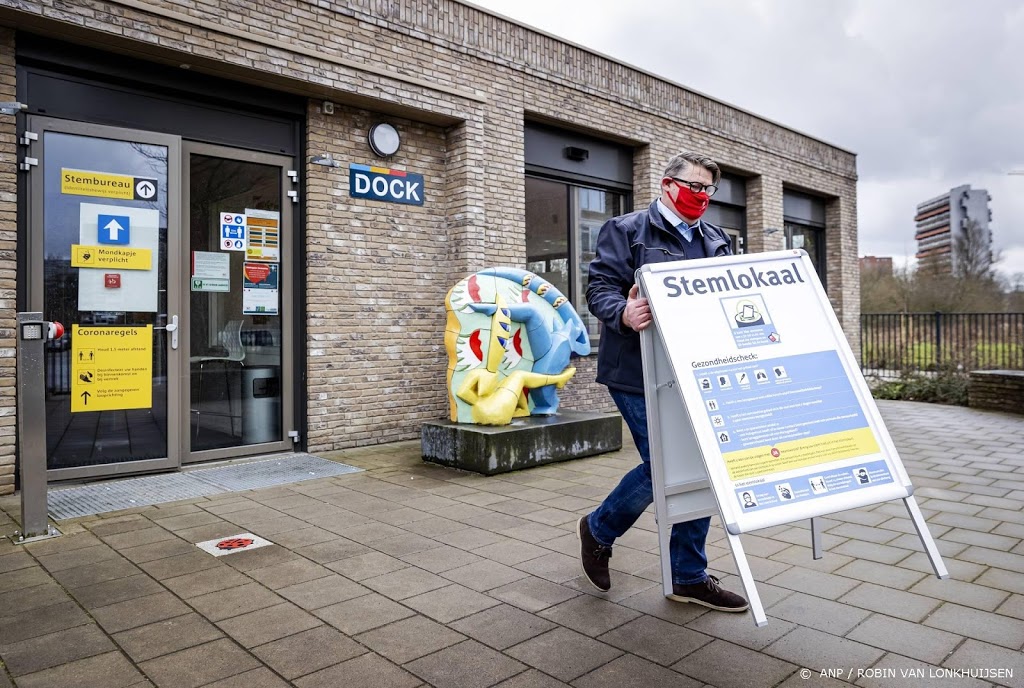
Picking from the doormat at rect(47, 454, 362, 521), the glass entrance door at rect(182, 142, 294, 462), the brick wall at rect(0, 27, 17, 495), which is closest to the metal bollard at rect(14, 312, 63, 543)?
the doormat at rect(47, 454, 362, 521)

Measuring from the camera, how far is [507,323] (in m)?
6.84

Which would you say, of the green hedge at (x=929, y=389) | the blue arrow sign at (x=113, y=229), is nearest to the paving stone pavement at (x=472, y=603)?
the blue arrow sign at (x=113, y=229)

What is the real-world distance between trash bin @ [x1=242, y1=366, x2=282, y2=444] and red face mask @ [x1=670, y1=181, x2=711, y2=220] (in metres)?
4.98

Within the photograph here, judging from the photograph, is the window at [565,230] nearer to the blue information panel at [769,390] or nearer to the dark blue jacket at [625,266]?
the dark blue jacket at [625,266]

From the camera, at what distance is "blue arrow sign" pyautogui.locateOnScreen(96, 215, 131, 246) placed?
A: 236 inches

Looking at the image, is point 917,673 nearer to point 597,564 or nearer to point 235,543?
point 597,564

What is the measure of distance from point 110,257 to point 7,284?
0.75 meters

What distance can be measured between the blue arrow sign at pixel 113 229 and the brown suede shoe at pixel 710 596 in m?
5.10

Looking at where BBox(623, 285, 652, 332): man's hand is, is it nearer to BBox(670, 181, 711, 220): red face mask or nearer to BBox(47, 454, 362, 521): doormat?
BBox(670, 181, 711, 220): red face mask

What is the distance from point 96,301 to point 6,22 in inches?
82.4

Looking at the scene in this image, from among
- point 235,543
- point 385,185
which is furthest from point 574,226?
point 235,543

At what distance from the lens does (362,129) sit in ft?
25.5

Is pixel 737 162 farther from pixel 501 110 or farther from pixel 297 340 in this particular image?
pixel 297 340

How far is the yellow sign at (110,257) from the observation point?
5.90m
